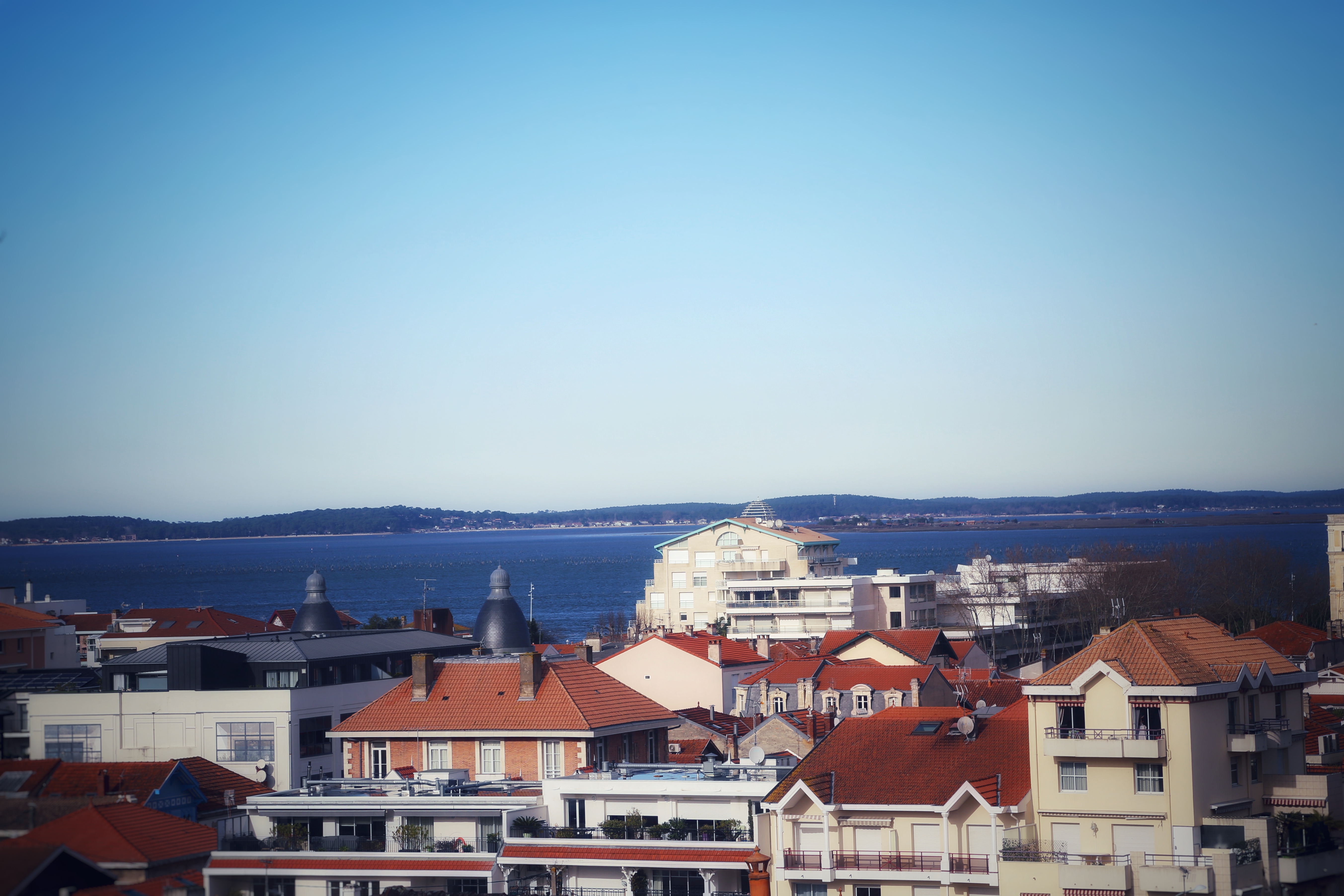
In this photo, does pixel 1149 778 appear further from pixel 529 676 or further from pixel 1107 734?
pixel 529 676

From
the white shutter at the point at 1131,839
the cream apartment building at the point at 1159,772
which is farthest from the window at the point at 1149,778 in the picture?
the white shutter at the point at 1131,839

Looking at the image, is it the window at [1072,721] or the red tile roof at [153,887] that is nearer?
the red tile roof at [153,887]

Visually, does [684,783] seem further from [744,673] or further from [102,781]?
[744,673]

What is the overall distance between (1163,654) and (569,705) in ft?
66.6

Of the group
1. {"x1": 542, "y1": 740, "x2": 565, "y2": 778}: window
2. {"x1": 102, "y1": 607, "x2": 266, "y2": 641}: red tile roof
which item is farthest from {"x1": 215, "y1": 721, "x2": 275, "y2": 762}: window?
{"x1": 102, "y1": 607, "x2": 266, "y2": 641}: red tile roof

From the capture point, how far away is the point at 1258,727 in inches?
1503

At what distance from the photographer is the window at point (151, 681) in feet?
190

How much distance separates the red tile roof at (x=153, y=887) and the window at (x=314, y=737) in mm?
13941

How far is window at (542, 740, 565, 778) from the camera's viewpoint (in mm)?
49969

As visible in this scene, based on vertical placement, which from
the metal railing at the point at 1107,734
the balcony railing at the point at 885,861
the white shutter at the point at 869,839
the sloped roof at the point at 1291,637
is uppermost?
the metal railing at the point at 1107,734

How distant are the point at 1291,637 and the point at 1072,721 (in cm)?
4887

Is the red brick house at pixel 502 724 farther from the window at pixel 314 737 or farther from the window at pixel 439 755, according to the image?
the window at pixel 314 737

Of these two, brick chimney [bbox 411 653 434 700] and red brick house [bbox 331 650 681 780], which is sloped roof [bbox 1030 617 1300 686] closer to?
red brick house [bbox 331 650 681 780]

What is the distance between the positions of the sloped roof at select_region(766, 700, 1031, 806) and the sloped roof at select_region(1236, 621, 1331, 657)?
3815 cm
